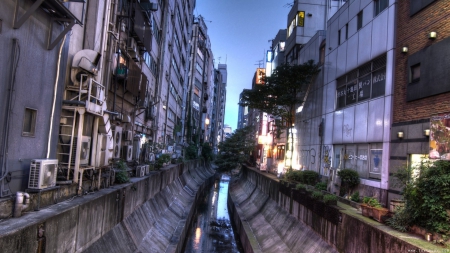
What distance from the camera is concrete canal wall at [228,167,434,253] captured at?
27.2 ft

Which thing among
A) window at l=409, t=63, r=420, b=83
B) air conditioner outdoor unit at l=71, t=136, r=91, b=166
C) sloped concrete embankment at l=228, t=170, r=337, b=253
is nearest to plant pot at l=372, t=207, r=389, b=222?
sloped concrete embankment at l=228, t=170, r=337, b=253

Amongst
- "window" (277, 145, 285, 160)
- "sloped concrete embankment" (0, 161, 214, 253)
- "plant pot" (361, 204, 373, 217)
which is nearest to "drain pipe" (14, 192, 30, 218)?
"sloped concrete embankment" (0, 161, 214, 253)

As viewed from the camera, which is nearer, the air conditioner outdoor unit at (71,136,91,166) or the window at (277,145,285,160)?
the air conditioner outdoor unit at (71,136,91,166)

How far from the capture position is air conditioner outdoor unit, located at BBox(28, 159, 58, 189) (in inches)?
314

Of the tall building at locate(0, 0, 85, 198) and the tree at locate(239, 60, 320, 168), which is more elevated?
the tree at locate(239, 60, 320, 168)

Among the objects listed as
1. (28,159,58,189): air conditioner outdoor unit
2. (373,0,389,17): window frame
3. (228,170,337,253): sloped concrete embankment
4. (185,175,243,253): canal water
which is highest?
(373,0,389,17): window frame

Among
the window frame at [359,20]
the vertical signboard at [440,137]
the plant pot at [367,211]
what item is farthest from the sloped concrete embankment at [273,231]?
the window frame at [359,20]

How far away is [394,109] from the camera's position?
1374 cm

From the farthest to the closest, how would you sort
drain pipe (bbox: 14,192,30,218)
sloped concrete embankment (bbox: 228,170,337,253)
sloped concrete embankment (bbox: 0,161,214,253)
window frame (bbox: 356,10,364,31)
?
1. window frame (bbox: 356,10,364,31)
2. sloped concrete embankment (bbox: 228,170,337,253)
3. drain pipe (bbox: 14,192,30,218)
4. sloped concrete embankment (bbox: 0,161,214,253)

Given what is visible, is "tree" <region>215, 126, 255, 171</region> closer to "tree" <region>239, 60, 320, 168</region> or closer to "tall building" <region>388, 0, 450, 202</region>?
"tree" <region>239, 60, 320, 168</region>

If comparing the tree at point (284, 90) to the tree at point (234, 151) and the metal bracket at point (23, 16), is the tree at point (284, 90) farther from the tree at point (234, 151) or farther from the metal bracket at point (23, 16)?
the tree at point (234, 151)

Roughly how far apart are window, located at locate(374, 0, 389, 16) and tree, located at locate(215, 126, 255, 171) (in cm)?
3692

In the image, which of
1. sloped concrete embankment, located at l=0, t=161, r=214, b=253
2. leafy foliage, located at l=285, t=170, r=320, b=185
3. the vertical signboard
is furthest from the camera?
leafy foliage, located at l=285, t=170, r=320, b=185

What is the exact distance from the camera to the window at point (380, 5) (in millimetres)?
15050
